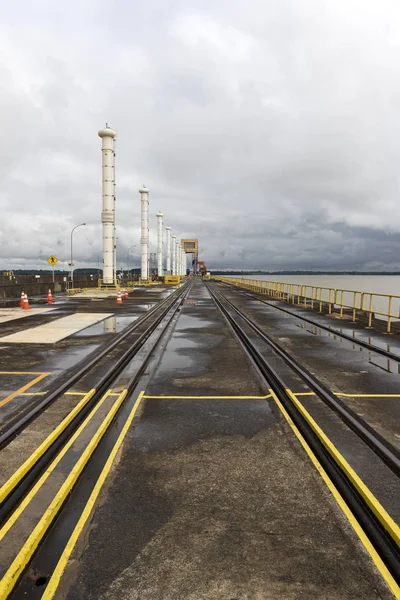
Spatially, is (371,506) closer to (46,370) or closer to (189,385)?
(189,385)

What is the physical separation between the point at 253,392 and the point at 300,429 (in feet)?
6.25

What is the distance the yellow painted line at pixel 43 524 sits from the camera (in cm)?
301

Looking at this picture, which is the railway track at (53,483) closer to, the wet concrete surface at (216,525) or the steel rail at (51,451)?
the steel rail at (51,451)

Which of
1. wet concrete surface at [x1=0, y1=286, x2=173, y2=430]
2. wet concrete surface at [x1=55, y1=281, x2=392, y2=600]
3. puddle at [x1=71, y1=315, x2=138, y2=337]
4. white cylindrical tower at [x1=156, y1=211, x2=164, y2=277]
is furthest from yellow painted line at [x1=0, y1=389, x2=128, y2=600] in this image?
white cylindrical tower at [x1=156, y1=211, x2=164, y2=277]

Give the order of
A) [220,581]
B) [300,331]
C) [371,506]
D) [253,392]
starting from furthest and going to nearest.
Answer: [300,331] → [253,392] → [371,506] → [220,581]

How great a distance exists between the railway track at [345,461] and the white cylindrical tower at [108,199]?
34514 millimetres

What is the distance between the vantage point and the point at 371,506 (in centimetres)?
400

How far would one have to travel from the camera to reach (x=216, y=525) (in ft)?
12.1

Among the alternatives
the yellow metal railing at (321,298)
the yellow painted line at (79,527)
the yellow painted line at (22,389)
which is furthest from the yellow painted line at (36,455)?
the yellow metal railing at (321,298)

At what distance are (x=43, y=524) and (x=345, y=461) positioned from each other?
11.5ft

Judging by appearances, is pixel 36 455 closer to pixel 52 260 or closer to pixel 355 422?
pixel 355 422

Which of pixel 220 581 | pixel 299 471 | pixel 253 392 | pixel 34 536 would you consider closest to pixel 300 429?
pixel 299 471

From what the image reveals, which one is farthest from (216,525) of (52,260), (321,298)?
(52,260)

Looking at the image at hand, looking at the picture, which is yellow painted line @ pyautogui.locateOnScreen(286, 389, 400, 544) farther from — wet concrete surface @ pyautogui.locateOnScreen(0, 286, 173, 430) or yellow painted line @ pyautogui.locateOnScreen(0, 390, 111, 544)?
wet concrete surface @ pyautogui.locateOnScreen(0, 286, 173, 430)
